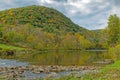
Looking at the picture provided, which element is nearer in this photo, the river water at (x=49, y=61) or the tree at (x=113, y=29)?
the river water at (x=49, y=61)

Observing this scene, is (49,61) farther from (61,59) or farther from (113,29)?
(113,29)

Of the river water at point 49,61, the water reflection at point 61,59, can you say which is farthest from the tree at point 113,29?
the river water at point 49,61

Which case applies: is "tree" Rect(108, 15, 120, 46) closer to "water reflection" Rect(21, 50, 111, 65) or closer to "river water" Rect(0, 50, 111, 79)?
"water reflection" Rect(21, 50, 111, 65)

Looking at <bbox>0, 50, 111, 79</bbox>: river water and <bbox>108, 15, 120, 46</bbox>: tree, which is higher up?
<bbox>108, 15, 120, 46</bbox>: tree

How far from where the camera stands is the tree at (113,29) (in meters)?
117

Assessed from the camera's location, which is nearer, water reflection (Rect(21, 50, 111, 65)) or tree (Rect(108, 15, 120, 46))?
water reflection (Rect(21, 50, 111, 65))

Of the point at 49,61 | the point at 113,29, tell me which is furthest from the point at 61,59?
the point at 113,29

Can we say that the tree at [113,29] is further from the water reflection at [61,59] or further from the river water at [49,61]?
the river water at [49,61]

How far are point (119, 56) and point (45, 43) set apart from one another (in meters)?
121

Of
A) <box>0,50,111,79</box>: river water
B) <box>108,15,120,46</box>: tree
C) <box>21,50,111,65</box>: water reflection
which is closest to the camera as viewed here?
<box>0,50,111,79</box>: river water

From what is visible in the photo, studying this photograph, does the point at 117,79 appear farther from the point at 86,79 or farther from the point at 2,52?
the point at 2,52

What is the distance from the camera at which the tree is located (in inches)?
4599

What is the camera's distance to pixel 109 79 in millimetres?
32781

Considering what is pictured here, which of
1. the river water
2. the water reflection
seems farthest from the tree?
the river water
